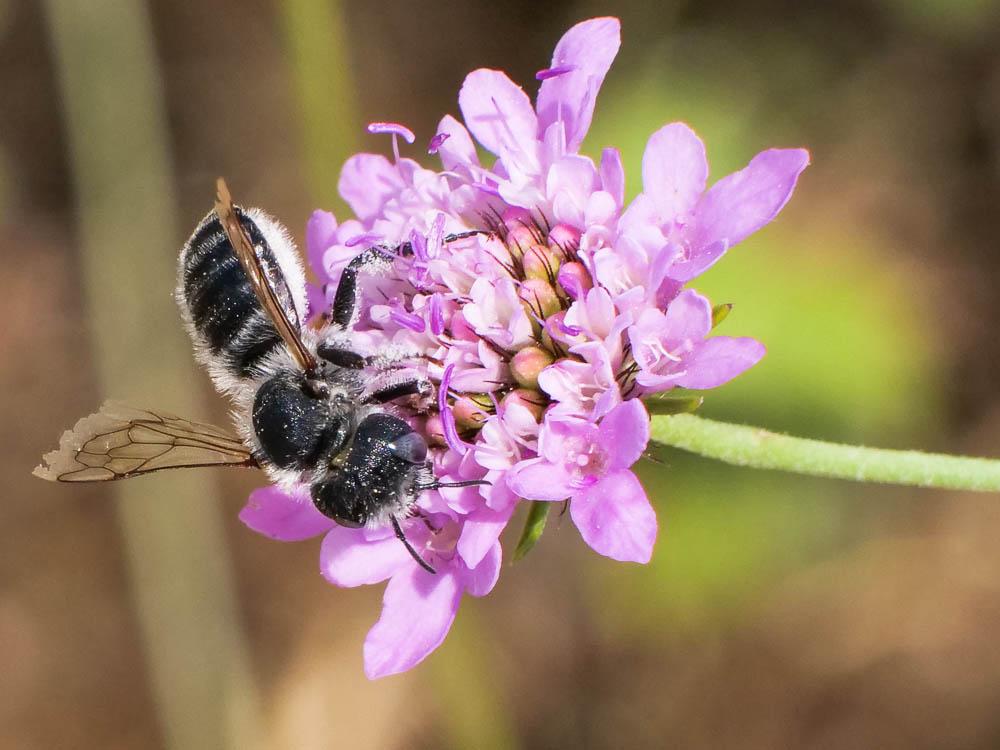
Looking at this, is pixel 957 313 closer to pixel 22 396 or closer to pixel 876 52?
pixel 876 52

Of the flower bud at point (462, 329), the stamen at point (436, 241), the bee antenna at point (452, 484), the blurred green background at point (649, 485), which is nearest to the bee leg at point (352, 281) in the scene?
the stamen at point (436, 241)

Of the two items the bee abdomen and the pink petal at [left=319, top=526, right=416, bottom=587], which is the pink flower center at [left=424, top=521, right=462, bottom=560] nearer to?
the pink petal at [left=319, top=526, right=416, bottom=587]

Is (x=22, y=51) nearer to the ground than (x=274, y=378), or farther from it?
farther from it

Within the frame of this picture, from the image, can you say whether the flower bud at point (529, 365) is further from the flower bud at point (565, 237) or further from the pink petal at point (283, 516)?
the pink petal at point (283, 516)

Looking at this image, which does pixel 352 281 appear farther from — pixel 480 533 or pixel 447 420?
pixel 480 533

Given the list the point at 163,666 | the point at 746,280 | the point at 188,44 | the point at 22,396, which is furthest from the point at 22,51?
the point at 746,280

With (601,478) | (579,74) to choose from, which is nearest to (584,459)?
(601,478)

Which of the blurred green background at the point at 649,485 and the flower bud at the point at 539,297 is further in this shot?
the blurred green background at the point at 649,485
